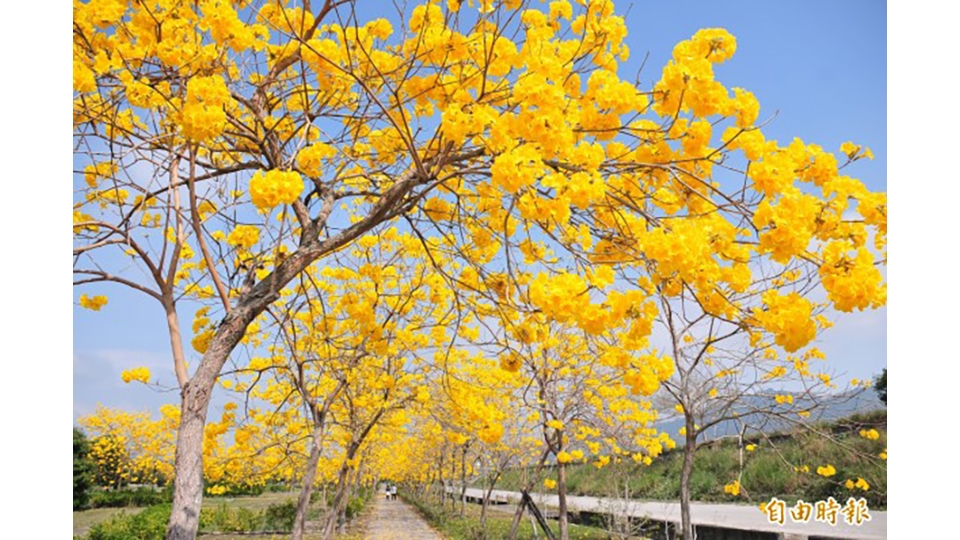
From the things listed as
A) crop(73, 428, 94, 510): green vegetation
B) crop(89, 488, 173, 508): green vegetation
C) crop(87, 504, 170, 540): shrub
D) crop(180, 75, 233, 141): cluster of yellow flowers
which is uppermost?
crop(180, 75, 233, 141): cluster of yellow flowers

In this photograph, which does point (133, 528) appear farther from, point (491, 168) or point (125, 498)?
A: point (125, 498)

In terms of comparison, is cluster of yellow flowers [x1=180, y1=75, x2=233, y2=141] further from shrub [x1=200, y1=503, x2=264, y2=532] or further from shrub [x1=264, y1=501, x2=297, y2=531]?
shrub [x1=264, y1=501, x2=297, y2=531]

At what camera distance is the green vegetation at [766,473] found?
702 cm

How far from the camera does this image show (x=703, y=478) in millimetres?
11258

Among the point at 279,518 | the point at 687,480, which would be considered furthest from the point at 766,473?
the point at 687,480

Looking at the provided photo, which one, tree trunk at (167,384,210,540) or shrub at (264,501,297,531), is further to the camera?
shrub at (264,501,297,531)

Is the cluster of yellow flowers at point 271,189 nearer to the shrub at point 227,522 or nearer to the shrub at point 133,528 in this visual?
the shrub at point 133,528

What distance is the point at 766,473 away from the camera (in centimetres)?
960

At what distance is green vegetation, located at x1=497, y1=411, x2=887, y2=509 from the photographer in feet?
23.0

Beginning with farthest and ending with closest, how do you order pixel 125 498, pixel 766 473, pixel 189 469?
pixel 125 498
pixel 766 473
pixel 189 469

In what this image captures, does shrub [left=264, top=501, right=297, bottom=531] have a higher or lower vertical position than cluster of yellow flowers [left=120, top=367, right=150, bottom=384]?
lower

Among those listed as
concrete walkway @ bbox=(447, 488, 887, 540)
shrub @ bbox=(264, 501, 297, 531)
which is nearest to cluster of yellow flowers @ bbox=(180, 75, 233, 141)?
concrete walkway @ bbox=(447, 488, 887, 540)

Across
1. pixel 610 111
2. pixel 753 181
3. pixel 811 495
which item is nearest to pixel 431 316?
pixel 610 111
